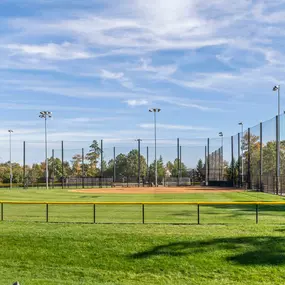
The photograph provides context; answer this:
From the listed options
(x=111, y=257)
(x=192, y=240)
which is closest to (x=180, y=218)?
(x=192, y=240)

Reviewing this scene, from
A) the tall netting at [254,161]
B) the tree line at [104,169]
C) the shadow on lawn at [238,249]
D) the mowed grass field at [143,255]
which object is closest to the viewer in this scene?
the mowed grass field at [143,255]

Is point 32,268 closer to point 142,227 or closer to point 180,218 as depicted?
point 142,227

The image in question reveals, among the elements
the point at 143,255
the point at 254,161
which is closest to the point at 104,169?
the point at 254,161

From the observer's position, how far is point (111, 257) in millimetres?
13141

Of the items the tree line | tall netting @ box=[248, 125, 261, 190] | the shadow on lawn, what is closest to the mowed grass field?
the shadow on lawn

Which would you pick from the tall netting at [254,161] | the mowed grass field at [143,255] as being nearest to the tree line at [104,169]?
the tall netting at [254,161]

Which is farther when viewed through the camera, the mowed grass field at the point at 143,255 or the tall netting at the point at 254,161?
the tall netting at the point at 254,161

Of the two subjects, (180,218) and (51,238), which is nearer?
(51,238)

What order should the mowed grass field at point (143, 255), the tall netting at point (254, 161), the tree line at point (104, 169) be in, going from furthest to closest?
the tree line at point (104, 169) → the tall netting at point (254, 161) → the mowed grass field at point (143, 255)

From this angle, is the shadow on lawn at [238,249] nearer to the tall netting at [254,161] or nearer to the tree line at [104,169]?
the tall netting at [254,161]

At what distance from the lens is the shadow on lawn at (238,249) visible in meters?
12.6

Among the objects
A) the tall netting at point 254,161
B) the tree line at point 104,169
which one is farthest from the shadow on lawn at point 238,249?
the tree line at point 104,169

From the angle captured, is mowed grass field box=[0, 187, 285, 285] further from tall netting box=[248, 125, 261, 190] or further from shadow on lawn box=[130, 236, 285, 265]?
tall netting box=[248, 125, 261, 190]

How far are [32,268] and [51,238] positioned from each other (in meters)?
2.04
